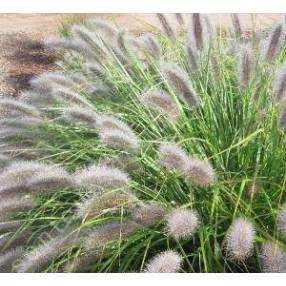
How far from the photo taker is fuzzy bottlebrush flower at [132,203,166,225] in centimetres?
171

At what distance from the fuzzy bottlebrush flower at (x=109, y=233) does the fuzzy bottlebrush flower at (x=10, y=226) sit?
0.38 meters

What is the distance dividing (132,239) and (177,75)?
48 centimetres

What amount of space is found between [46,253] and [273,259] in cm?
56

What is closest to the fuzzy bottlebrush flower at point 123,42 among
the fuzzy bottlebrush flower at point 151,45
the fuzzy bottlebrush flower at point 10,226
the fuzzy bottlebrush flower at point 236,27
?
the fuzzy bottlebrush flower at point 151,45

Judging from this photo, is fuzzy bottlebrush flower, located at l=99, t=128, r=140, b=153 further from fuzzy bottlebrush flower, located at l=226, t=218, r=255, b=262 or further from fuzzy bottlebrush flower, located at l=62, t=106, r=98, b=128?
fuzzy bottlebrush flower, located at l=226, t=218, r=255, b=262

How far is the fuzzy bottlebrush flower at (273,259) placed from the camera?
1604 millimetres

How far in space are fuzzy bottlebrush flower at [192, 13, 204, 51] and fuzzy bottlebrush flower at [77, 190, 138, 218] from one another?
2.56 feet

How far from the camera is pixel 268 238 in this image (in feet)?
6.00

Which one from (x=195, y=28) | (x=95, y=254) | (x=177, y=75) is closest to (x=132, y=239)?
(x=95, y=254)

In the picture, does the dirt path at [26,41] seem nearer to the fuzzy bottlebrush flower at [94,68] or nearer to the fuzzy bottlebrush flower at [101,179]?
the fuzzy bottlebrush flower at [94,68]

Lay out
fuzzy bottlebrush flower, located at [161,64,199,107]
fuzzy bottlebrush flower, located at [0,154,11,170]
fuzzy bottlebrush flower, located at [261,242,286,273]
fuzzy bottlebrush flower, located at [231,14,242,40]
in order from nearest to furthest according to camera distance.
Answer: fuzzy bottlebrush flower, located at [261,242,286,273]
fuzzy bottlebrush flower, located at [161,64,199,107]
fuzzy bottlebrush flower, located at [0,154,11,170]
fuzzy bottlebrush flower, located at [231,14,242,40]

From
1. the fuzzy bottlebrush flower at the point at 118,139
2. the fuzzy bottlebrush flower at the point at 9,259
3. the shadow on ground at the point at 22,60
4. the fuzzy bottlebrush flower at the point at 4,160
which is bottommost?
the shadow on ground at the point at 22,60

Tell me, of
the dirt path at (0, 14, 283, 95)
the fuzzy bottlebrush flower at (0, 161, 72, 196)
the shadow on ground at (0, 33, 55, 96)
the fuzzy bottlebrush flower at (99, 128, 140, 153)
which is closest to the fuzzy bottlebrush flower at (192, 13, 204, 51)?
the fuzzy bottlebrush flower at (99, 128, 140, 153)
